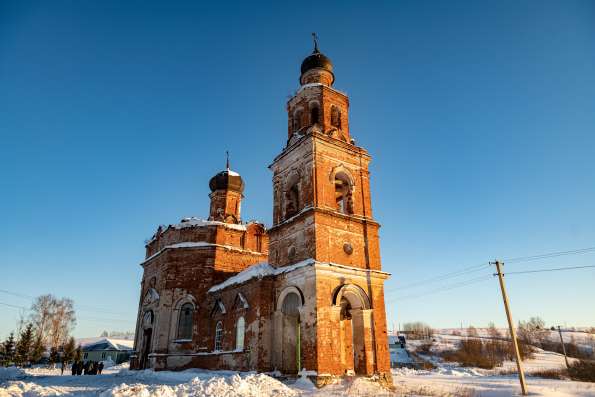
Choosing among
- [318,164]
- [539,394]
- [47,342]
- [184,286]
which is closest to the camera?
[539,394]

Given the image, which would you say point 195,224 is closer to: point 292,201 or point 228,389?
point 292,201

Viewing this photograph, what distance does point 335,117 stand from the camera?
1955 cm

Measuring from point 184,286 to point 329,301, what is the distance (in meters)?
10.5

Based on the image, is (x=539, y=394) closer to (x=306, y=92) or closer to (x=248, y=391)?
(x=248, y=391)

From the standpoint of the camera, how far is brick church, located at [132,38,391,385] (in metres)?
14.9

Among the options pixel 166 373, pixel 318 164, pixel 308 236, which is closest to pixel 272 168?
pixel 318 164

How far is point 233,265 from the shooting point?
76.1 feet

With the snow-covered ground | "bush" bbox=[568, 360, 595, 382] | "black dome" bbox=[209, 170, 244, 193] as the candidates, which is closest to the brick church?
the snow-covered ground

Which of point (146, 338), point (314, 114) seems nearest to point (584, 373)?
point (314, 114)

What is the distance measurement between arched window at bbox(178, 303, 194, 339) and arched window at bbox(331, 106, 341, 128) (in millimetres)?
12598

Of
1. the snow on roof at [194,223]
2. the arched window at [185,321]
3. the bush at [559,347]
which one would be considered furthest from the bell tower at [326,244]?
the bush at [559,347]

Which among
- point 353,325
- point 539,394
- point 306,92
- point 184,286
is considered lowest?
point 539,394

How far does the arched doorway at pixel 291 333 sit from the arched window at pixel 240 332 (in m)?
2.41

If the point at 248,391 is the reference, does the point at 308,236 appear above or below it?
above
